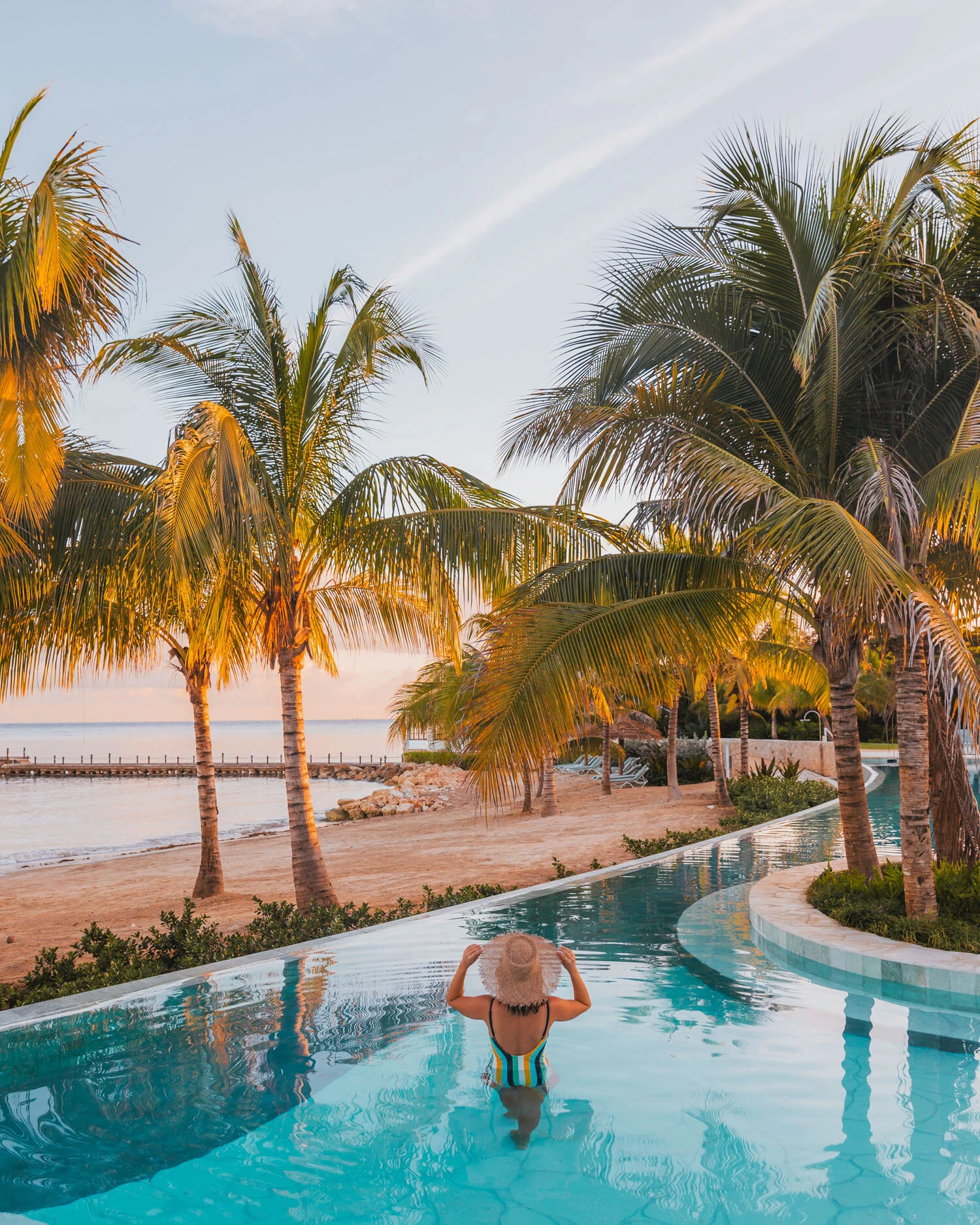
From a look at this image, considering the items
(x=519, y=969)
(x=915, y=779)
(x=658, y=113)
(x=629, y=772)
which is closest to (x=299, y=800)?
(x=519, y=969)

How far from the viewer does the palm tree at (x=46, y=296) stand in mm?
4980

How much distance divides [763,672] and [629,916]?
11.3 metres

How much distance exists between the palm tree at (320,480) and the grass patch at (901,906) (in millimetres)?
4030

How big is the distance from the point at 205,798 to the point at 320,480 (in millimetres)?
5230

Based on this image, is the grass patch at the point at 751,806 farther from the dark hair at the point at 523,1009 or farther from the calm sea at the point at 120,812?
the calm sea at the point at 120,812

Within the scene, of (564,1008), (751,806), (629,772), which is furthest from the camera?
(629,772)

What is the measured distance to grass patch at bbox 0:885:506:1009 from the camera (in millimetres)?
6738

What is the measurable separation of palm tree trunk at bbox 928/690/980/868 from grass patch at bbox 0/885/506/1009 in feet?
16.4

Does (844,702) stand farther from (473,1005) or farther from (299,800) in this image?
(299,800)

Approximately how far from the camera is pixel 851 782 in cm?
798

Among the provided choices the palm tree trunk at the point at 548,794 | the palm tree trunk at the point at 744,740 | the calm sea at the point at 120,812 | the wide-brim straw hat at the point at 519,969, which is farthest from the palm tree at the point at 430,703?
the wide-brim straw hat at the point at 519,969

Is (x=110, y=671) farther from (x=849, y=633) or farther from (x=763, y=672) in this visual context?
(x=763, y=672)

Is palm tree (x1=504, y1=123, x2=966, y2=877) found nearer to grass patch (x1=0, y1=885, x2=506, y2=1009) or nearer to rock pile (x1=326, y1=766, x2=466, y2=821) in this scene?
grass patch (x1=0, y1=885, x2=506, y2=1009)

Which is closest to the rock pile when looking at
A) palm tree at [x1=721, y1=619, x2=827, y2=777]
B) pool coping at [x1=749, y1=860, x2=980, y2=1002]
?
palm tree at [x1=721, y1=619, x2=827, y2=777]
